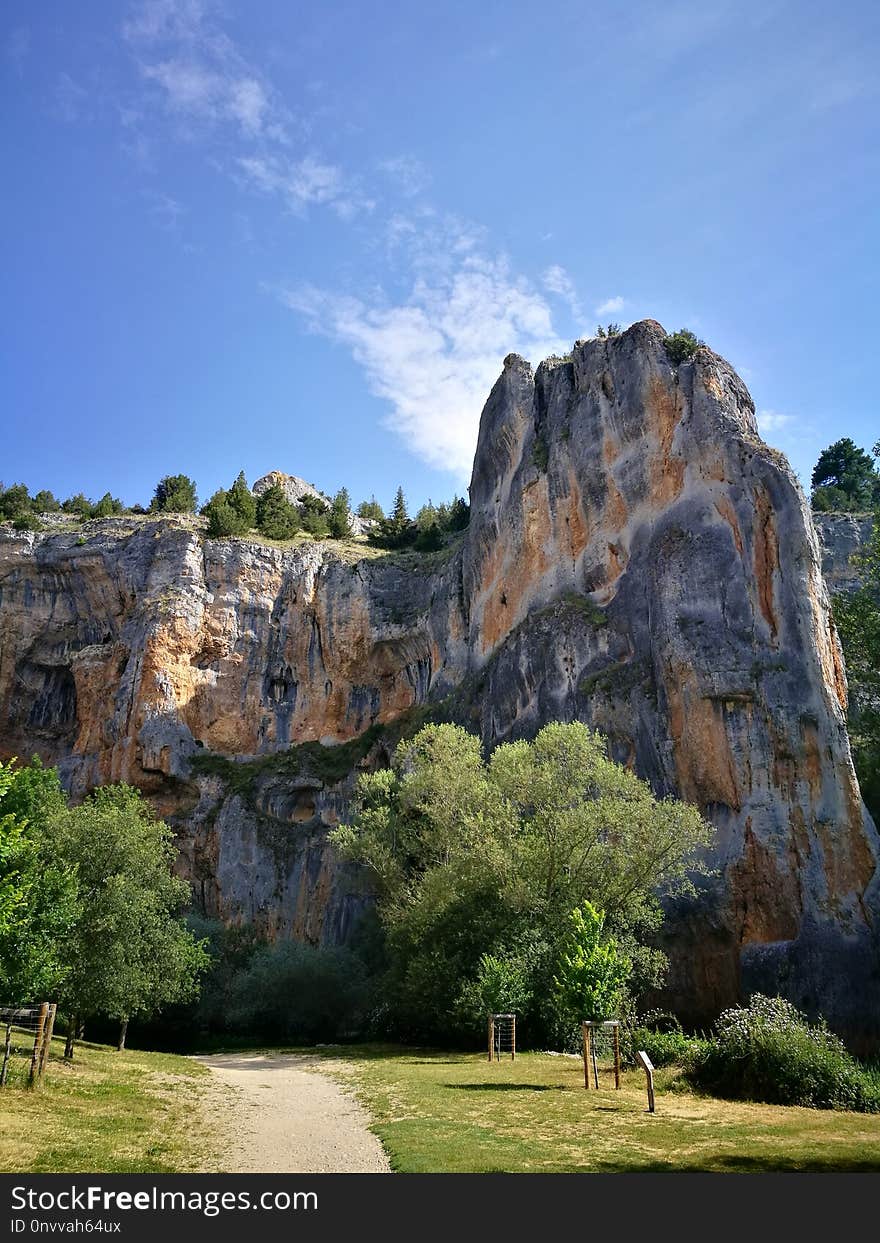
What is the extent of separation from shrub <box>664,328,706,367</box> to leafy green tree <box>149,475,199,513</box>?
4842cm

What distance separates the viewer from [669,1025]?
95.5 feet

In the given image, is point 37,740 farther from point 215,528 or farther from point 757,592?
point 757,592

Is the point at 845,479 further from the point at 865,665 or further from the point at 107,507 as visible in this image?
the point at 107,507

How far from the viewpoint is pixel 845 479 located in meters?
78.1

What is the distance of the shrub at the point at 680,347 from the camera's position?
148 feet

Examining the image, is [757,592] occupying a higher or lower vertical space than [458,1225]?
higher

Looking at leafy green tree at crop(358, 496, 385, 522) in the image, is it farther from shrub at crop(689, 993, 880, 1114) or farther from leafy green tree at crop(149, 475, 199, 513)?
shrub at crop(689, 993, 880, 1114)

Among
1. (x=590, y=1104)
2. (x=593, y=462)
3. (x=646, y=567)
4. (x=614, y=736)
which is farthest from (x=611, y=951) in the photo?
(x=593, y=462)

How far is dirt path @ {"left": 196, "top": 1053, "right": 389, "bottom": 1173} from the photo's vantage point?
9828mm

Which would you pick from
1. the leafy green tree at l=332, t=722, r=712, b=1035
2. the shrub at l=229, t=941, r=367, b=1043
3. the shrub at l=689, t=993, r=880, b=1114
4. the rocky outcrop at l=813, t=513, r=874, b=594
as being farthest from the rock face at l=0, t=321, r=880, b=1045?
the rocky outcrop at l=813, t=513, r=874, b=594

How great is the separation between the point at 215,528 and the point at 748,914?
50.9 meters

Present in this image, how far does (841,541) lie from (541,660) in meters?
32.7

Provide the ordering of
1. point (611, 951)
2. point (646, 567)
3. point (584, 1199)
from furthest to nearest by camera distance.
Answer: point (646, 567)
point (611, 951)
point (584, 1199)

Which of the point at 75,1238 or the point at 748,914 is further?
the point at 748,914
